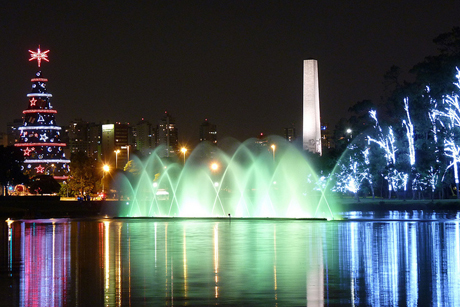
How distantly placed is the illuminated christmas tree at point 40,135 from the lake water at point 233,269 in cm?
6577

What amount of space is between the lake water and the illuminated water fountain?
21.0m

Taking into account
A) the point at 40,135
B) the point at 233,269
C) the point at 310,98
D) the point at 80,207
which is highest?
the point at 310,98

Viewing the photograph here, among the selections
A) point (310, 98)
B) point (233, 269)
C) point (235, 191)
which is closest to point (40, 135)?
point (235, 191)

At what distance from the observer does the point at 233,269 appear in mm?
17250

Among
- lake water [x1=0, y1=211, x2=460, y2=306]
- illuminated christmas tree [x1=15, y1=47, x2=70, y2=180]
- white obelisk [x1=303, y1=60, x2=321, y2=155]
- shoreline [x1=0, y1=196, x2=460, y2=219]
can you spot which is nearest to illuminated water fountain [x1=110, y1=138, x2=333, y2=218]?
shoreline [x1=0, y1=196, x2=460, y2=219]

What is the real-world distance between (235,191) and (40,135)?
1046 inches

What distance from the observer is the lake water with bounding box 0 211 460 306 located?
13141 mm

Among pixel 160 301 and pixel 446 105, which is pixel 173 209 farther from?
pixel 160 301

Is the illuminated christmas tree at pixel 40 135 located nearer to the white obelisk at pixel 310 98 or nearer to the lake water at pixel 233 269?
the white obelisk at pixel 310 98

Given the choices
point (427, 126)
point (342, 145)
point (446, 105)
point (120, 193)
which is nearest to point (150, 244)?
point (446, 105)

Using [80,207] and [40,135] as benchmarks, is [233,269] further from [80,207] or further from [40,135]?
[40,135]

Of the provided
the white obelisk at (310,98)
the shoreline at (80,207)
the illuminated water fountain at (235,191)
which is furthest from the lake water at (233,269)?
the white obelisk at (310,98)

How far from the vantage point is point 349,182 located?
81.7 m

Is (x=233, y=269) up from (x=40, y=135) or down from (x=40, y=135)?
down
